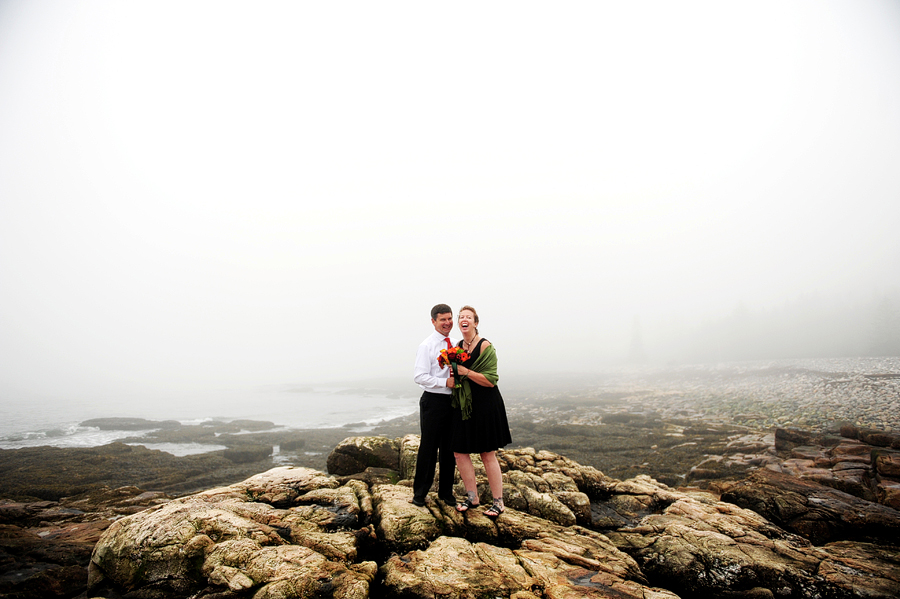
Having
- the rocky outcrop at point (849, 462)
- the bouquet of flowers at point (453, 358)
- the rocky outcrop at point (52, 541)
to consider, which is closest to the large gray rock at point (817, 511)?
the rocky outcrop at point (849, 462)

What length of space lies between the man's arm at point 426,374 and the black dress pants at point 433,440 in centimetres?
27

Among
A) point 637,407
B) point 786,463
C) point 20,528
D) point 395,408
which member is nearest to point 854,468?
point 786,463

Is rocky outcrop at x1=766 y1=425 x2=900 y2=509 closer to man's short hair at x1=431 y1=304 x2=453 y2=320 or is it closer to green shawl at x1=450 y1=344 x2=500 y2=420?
green shawl at x1=450 y1=344 x2=500 y2=420

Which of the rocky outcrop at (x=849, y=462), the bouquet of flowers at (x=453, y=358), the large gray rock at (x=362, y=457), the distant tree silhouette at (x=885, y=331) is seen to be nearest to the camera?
the bouquet of flowers at (x=453, y=358)

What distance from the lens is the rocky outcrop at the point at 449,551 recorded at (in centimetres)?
394

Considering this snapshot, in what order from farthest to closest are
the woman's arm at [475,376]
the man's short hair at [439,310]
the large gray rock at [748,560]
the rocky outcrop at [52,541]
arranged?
the man's short hair at [439,310] → the woman's arm at [475,376] → the rocky outcrop at [52,541] → the large gray rock at [748,560]

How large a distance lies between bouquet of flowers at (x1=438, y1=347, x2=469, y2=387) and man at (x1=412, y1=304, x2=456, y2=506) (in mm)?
138

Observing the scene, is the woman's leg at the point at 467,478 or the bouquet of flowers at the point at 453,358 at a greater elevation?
the bouquet of flowers at the point at 453,358

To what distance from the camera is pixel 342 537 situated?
4.86 metres

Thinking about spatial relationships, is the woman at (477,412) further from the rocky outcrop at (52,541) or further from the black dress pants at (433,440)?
the rocky outcrop at (52,541)

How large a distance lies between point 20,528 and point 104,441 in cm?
2705

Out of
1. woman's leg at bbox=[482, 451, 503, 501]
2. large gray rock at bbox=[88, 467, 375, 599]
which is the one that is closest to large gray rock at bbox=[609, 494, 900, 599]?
woman's leg at bbox=[482, 451, 503, 501]

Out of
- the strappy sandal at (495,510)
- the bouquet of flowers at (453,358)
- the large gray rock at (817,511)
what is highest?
the bouquet of flowers at (453,358)

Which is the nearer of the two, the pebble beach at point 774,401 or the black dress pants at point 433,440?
the black dress pants at point 433,440
